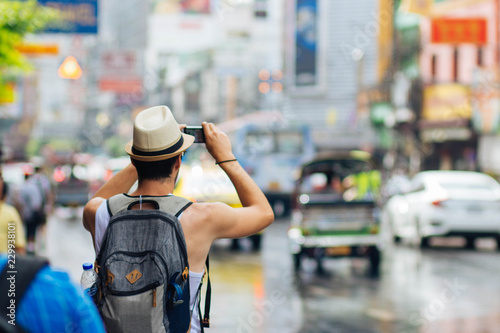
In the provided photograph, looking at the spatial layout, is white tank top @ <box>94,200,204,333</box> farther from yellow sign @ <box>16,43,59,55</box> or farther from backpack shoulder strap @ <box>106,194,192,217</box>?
yellow sign @ <box>16,43,59,55</box>

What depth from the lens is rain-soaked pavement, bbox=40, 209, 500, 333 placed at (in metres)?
8.98

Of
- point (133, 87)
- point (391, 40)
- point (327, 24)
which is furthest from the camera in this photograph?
point (327, 24)

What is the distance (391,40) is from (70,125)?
10677cm

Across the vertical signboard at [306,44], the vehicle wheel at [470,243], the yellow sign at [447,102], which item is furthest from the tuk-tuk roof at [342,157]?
the vertical signboard at [306,44]

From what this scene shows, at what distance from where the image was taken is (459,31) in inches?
1011

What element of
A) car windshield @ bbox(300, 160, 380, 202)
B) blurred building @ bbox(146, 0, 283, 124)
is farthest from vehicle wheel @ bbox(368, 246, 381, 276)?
blurred building @ bbox(146, 0, 283, 124)

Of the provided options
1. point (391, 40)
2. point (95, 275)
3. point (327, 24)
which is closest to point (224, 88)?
point (327, 24)

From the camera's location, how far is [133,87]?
34125 mm

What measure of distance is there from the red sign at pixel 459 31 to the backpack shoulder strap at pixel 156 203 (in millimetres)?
23264

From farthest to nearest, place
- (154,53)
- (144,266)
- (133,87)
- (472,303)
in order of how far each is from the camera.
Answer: (154,53)
(133,87)
(472,303)
(144,266)

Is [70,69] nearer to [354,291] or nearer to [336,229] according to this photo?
[336,229]

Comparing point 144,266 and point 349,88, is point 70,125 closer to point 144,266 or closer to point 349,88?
point 349,88

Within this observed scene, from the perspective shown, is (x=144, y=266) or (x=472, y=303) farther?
(x=472, y=303)

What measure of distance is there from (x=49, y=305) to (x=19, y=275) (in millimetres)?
110
